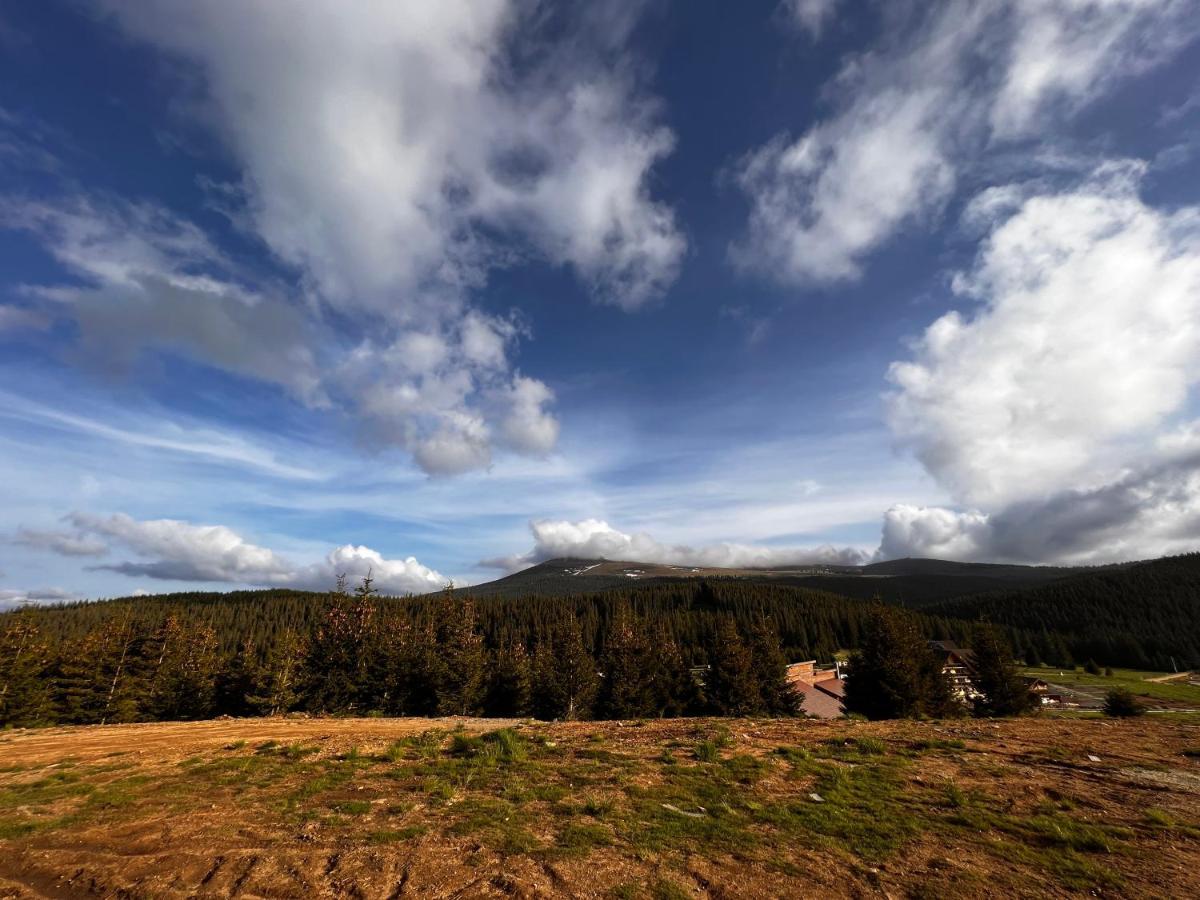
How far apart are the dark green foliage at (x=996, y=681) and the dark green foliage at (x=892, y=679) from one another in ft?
10.8

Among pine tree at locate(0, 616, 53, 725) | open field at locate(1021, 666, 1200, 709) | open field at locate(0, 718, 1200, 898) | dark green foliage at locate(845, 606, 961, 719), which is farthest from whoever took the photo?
open field at locate(1021, 666, 1200, 709)

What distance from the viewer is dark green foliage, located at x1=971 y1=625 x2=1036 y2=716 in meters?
49.8

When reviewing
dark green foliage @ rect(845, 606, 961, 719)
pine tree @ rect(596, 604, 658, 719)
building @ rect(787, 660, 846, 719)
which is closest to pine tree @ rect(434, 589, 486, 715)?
pine tree @ rect(596, 604, 658, 719)

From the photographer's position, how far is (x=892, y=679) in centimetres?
4550

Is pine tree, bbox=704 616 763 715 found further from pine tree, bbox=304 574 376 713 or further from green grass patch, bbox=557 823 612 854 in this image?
green grass patch, bbox=557 823 612 854

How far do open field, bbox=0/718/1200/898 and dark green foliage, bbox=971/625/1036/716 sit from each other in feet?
117

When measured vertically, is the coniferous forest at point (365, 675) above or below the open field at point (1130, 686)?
above

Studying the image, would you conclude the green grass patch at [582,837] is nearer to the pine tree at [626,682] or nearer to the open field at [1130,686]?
the pine tree at [626,682]

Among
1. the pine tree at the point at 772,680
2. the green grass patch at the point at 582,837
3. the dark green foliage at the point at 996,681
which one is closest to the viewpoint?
the green grass patch at the point at 582,837

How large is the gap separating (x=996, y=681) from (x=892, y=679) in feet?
46.1

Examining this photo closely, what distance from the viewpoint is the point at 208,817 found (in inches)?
476

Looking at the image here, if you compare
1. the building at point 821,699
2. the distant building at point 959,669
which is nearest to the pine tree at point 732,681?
the building at point 821,699

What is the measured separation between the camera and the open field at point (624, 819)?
28.1ft

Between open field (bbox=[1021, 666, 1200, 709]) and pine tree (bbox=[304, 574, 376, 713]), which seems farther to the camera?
open field (bbox=[1021, 666, 1200, 709])
